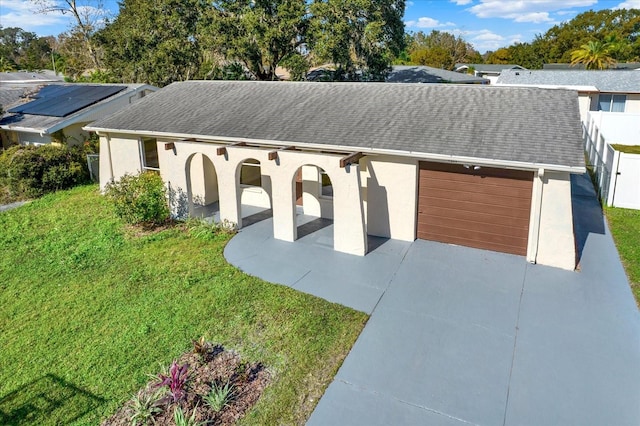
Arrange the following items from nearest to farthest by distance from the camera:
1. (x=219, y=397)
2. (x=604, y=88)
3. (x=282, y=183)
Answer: (x=219, y=397) < (x=282, y=183) < (x=604, y=88)

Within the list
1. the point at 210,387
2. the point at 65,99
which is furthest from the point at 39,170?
the point at 210,387

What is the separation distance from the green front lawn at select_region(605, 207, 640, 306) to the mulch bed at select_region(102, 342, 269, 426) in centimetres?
782

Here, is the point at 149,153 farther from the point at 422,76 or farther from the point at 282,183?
the point at 422,76

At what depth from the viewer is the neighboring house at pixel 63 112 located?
19219mm

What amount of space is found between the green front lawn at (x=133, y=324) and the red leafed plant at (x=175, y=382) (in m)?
0.59

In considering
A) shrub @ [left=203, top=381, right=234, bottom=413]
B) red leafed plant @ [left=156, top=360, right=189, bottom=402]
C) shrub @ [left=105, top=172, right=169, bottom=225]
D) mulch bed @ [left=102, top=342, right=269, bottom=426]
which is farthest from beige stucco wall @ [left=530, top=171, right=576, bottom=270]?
shrub @ [left=105, top=172, right=169, bottom=225]

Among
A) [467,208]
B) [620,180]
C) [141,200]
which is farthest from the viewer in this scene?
[620,180]

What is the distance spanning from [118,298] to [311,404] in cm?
530

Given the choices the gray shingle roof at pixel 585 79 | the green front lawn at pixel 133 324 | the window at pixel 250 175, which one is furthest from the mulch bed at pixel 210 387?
the gray shingle roof at pixel 585 79

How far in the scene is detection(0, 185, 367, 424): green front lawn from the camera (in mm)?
6910

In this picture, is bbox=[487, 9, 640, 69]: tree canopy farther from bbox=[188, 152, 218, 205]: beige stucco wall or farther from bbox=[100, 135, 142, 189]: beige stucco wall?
bbox=[100, 135, 142, 189]: beige stucco wall

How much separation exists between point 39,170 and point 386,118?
13571 millimetres

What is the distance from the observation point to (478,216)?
1140 cm

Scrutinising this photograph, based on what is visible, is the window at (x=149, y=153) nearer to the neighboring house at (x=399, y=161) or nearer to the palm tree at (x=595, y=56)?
the neighboring house at (x=399, y=161)
